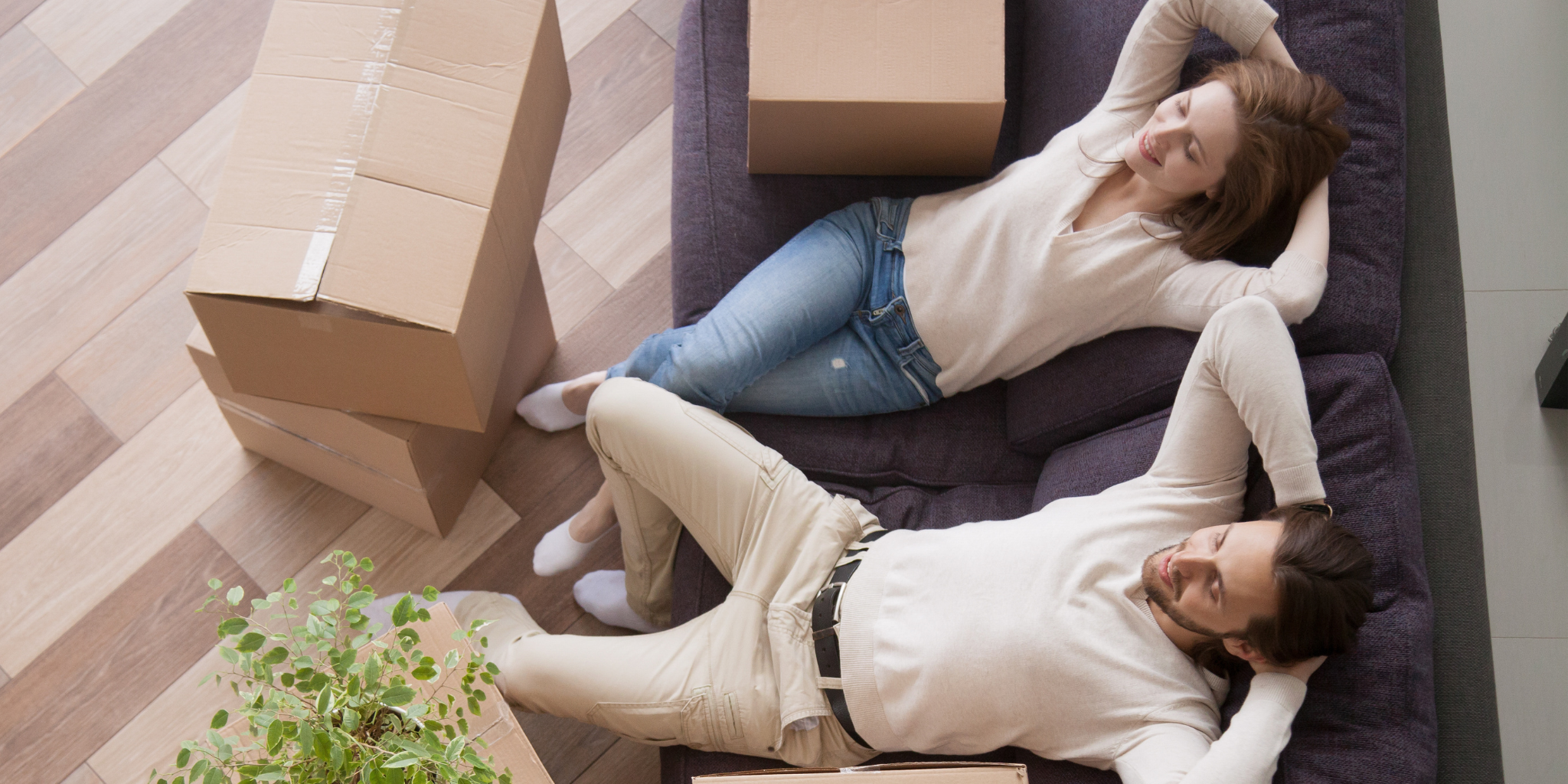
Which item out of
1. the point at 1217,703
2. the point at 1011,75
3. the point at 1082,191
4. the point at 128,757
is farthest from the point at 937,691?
the point at 128,757

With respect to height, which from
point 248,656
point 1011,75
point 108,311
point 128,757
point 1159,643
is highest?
point 1011,75

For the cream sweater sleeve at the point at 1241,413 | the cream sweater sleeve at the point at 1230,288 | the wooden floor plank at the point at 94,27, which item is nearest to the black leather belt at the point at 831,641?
the cream sweater sleeve at the point at 1241,413

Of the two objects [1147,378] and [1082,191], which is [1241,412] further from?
[1082,191]

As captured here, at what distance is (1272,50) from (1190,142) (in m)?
0.19

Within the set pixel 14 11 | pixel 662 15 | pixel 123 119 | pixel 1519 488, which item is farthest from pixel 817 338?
pixel 14 11

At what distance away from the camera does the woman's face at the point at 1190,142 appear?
4.58ft

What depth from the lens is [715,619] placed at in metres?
1.47

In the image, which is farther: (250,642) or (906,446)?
(906,446)

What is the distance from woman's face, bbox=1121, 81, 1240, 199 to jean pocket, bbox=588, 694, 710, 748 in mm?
930

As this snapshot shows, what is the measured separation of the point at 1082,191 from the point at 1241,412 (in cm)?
40

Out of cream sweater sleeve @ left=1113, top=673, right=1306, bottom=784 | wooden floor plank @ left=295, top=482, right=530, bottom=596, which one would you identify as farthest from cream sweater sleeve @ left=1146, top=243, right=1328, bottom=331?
wooden floor plank @ left=295, top=482, right=530, bottom=596

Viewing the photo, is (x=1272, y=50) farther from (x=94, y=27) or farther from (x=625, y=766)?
(x=94, y=27)

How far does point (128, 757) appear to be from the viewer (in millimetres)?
1673

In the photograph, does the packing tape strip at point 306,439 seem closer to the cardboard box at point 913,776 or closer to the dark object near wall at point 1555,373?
the cardboard box at point 913,776
